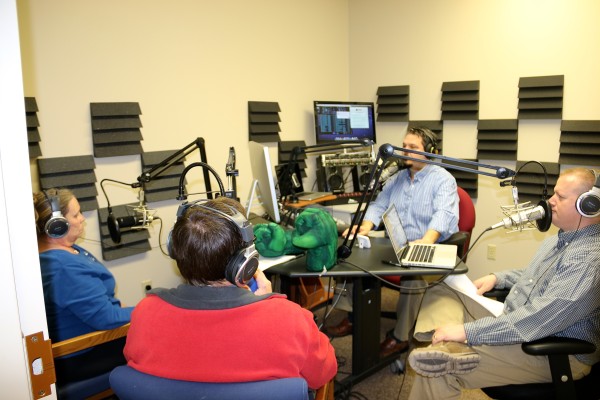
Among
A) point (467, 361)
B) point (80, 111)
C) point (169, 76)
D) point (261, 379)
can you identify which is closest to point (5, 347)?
point (261, 379)

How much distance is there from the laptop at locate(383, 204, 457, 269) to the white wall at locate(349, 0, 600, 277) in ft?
5.12

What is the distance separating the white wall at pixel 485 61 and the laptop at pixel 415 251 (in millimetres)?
1561

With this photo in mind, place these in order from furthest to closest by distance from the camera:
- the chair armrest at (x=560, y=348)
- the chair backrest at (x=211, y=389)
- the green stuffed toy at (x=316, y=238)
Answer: the green stuffed toy at (x=316, y=238) < the chair armrest at (x=560, y=348) < the chair backrest at (x=211, y=389)

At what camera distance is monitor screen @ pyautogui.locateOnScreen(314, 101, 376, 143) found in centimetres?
371

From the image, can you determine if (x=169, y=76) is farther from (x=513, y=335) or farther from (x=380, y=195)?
(x=513, y=335)

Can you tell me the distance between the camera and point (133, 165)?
9.07 feet

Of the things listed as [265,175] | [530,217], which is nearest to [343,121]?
[265,175]

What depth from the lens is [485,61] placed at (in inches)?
134

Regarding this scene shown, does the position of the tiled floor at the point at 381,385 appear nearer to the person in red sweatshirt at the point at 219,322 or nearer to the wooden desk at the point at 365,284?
the wooden desk at the point at 365,284

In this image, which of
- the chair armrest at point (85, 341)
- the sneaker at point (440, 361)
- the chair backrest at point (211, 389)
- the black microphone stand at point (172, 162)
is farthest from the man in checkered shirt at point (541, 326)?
the black microphone stand at point (172, 162)

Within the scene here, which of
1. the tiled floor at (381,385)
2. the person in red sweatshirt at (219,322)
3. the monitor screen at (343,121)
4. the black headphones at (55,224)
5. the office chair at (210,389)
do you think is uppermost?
the monitor screen at (343,121)

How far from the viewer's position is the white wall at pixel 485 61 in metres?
3.04

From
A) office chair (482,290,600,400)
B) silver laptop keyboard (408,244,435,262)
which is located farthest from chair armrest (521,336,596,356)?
silver laptop keyboard (408,244,435,262)

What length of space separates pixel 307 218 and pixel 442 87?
2263 mm
